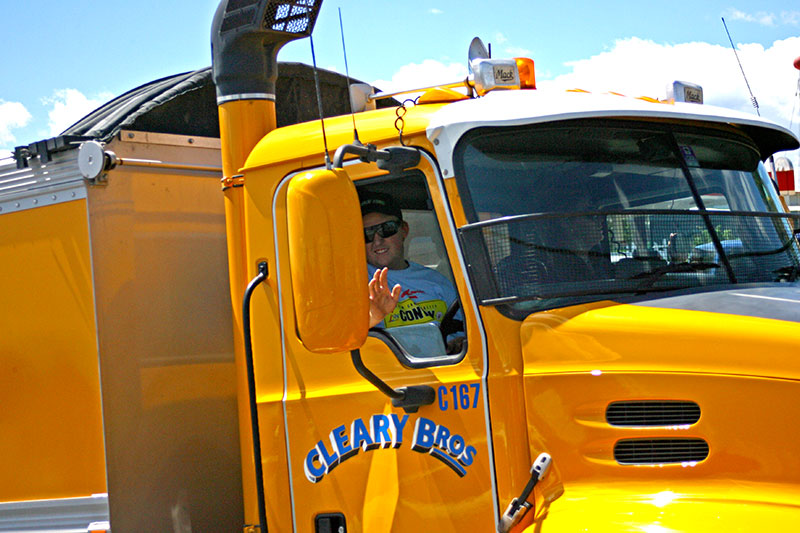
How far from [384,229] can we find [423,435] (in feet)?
2.72

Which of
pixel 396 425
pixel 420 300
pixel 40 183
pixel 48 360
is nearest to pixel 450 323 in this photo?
pixel 420 300

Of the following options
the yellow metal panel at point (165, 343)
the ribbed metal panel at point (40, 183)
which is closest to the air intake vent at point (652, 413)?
the yellow metal panel at point (165, 343)

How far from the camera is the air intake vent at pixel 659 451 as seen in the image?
2.58m

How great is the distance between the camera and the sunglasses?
3.40 meters

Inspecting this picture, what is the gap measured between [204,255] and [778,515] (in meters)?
2.63

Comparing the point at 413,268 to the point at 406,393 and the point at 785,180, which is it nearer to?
the point at 406,393

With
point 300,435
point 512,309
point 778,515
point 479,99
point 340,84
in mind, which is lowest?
point 778,515

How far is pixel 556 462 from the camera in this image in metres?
2.73

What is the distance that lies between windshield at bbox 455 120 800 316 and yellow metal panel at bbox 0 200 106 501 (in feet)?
5.88

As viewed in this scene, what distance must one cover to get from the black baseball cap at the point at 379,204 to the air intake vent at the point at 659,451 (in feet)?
3.89

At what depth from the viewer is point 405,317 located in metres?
3.24

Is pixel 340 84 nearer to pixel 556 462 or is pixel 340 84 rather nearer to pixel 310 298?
pixel 310 298

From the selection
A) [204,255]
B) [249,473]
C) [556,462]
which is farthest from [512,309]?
[204,255]

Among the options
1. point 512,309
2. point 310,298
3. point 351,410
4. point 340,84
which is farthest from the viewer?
point 340,84
